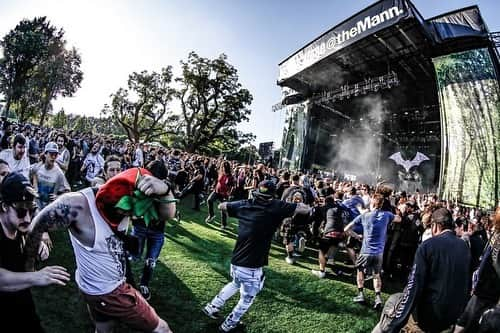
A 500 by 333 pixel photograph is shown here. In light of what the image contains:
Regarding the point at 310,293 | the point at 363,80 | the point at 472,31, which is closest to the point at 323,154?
the point at 363,80

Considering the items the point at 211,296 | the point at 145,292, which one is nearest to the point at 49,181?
the point at 145,292

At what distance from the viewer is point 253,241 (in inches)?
165

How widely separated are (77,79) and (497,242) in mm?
48343

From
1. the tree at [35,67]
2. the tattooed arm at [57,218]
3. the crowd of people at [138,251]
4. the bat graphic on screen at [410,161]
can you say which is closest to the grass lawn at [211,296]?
the crowd of people at [138,251]

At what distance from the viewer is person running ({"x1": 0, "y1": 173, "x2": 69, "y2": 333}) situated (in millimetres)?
1893

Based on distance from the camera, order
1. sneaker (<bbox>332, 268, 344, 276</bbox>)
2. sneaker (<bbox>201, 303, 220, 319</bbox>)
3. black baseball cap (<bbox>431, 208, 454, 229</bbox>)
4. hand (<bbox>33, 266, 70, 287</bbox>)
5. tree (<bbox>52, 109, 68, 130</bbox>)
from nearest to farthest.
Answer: hand (<bbox>33, 266, 70, 287</bbox>) < black baseball cap (<bbox>431, 208, 454, 229</bbox>) < sneaker (<bbox>201, 303, 220, 319</bbox>) < sneaker (<bbox>332, 268, 344, 276</bbox>) < tree (<bbox>52, 109, 68, 130</bbox>)

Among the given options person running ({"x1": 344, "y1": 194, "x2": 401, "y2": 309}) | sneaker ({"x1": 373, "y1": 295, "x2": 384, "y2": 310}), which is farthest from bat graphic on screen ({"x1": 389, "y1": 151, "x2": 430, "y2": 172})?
sneaker ({"x1": 373, "y1": 295, "x2": 384, "y2": 310})

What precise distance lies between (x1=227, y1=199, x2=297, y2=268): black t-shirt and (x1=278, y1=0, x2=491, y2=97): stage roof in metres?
12.6

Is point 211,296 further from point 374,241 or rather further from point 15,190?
point 15,190

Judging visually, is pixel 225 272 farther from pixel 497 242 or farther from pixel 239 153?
pixel 239 153

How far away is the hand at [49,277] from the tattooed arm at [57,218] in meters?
0.37

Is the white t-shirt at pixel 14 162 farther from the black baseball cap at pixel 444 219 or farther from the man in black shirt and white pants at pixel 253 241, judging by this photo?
the black baseball cap at pixel 444 219

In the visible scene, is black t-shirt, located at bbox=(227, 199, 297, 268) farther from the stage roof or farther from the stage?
the stage roof

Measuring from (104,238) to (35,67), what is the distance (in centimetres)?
4144
